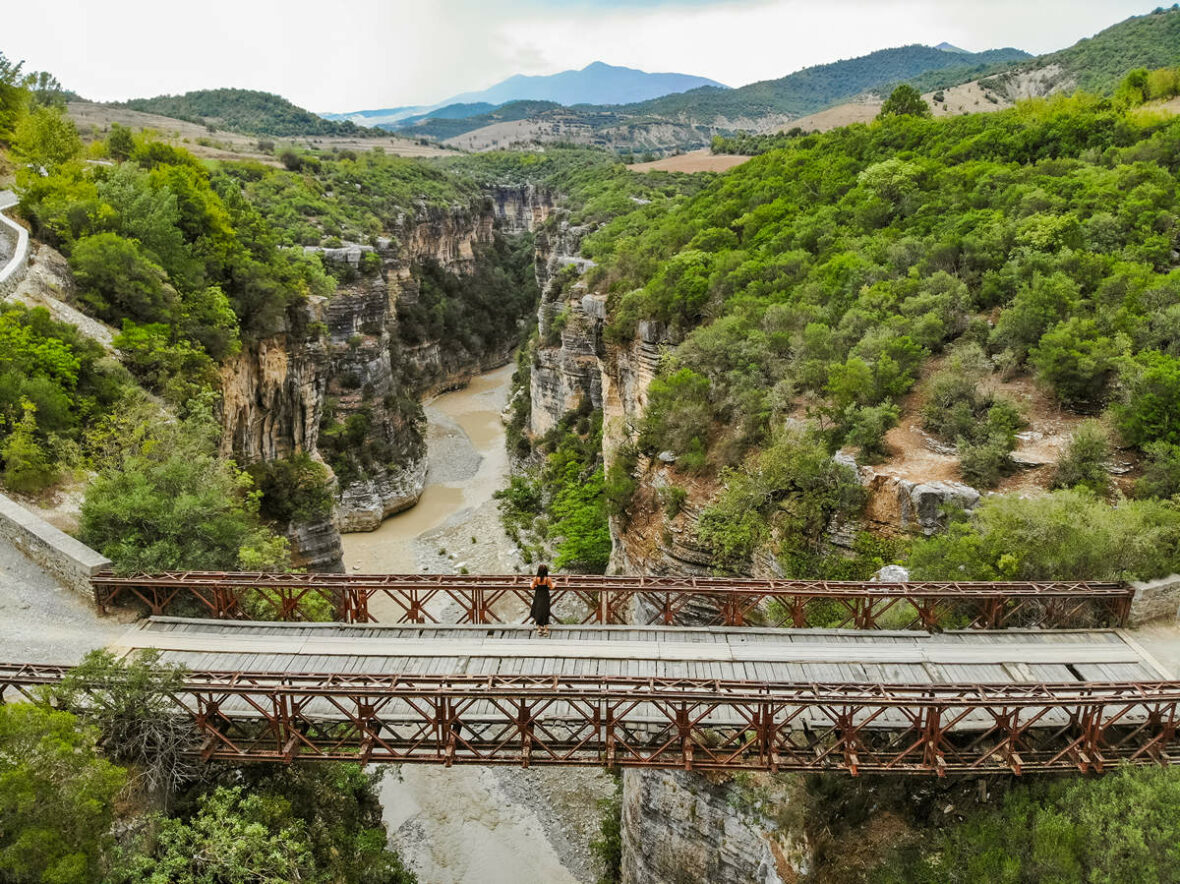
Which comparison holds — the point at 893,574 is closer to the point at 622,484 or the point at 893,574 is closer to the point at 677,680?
the point at 677,680

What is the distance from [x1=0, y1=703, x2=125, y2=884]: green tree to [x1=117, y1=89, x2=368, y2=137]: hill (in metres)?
102

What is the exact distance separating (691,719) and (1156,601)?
857 centimetres

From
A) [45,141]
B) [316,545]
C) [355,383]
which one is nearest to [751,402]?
[316,545]

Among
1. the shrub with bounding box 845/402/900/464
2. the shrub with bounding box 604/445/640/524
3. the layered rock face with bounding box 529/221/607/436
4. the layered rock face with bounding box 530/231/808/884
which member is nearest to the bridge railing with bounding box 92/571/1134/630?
the layered rock face with bounding box 530/231/808/884

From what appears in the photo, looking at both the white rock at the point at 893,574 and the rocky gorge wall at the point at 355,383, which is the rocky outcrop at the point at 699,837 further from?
the rocky gorge wall at the point at 355,383

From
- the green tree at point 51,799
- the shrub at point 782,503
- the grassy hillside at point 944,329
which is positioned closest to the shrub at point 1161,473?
the grassy hillside at point 944,329

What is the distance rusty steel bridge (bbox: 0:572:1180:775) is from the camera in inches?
422

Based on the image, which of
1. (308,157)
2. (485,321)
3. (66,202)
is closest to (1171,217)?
(66,202)

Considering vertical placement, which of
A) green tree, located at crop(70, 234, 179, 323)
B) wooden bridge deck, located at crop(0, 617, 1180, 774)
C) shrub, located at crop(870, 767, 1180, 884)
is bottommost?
shrub, located at crop(870, 767, 1180, 884)

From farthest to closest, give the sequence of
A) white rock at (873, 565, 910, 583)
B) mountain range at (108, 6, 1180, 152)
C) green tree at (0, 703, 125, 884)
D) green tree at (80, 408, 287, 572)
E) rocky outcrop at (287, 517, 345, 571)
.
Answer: mountain range at (108, 6, 1180, 152) < rocky outcrop at (287, 517, 345, 571) < white rock at (873, 565, 910, 583) < green tree at (80, 408, 287, 572) < green tree at (0, 703, 125, 884)

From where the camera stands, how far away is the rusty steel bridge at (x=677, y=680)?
10719 mm

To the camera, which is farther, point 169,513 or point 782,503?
point 782,503

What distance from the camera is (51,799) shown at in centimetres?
859

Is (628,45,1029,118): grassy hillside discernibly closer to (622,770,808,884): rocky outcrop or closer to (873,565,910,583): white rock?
(873,565,910,583): white rock
